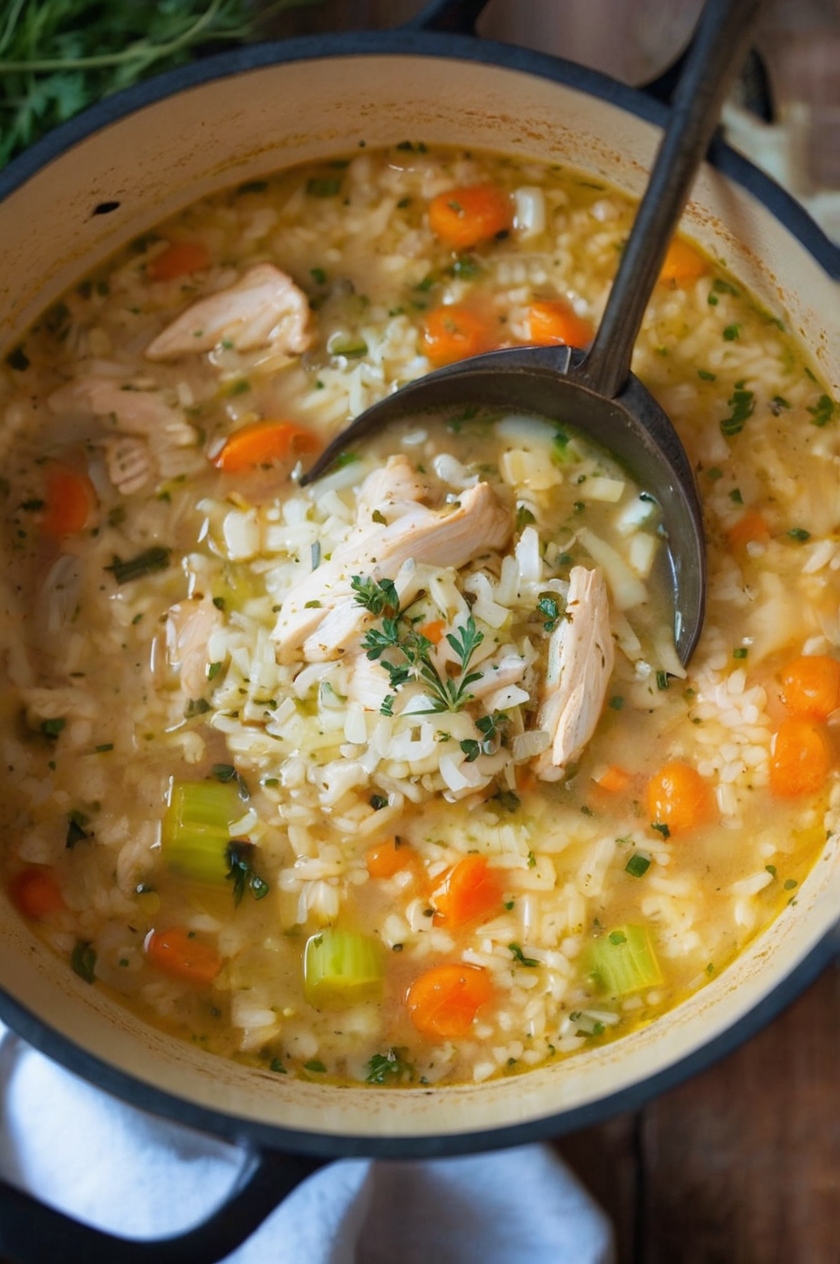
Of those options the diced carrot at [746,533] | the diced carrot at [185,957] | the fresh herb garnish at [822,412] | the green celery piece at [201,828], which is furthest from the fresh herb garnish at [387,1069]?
the fresh herb garnish at [822,412]

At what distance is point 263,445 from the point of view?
9.44ft

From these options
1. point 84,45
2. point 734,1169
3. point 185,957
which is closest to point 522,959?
point 185,957

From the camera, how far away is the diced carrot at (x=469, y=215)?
2.92 meters

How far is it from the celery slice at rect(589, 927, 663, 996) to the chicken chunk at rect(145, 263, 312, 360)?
5.14 feet

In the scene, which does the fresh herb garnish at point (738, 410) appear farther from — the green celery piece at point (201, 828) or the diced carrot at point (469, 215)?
the green celery piece at point (201, 828)

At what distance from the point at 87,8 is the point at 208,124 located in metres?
0.56

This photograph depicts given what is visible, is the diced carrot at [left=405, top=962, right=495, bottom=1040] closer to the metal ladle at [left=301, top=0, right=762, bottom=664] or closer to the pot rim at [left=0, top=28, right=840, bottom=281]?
the metal ladle at [left=301, top=0, right=762, bottom=664]

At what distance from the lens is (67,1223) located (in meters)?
2.10

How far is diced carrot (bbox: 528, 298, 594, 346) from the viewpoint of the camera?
287 centimetres

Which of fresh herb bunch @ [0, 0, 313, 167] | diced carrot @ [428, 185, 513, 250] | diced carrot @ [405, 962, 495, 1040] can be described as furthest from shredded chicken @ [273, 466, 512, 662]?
fresh herb bunch @ [0, 0, 313, 167]

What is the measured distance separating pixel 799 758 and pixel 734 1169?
3.54 feet

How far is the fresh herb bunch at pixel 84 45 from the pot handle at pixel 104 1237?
2351 millimetres

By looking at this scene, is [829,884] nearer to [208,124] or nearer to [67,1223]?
[67,1223]

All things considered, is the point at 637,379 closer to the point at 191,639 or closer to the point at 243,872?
the point at 191,639
